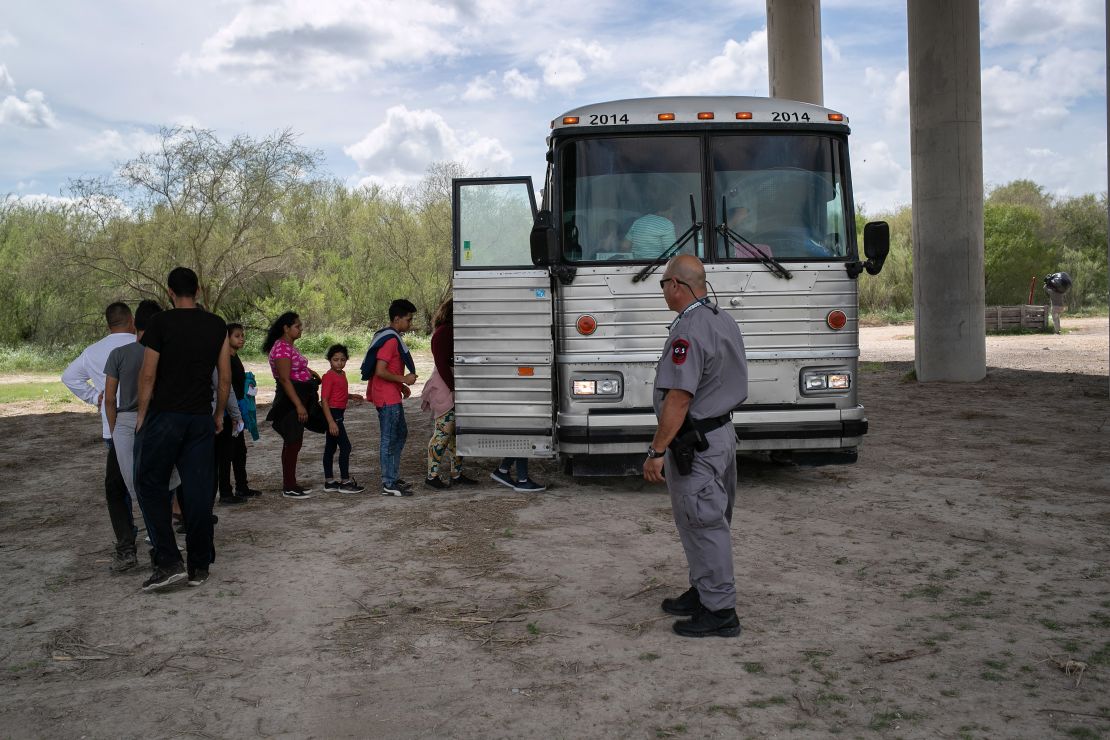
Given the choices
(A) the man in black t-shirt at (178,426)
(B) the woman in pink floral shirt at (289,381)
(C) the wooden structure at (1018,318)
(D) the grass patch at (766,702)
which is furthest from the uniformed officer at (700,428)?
(C) the wooden structure at (1018,318)

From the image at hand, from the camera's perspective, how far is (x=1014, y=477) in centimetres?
918

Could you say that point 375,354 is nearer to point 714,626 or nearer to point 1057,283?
point 714,626

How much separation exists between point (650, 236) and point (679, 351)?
3529 mm

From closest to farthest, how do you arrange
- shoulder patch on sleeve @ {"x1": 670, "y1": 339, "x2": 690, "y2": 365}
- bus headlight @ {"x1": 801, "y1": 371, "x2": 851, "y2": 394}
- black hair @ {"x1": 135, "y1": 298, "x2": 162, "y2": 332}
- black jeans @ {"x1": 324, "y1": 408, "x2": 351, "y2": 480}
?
1. shoulder patch on sleeve @ {"x1": 670, "y1": 339, "x2": 690, "y2": 365}
2. black hair @ {"x1": 135, "y1": 298, "x2": 162, "y2": 332}
3. bus headlight @ {"x1": 801, "y1": 371, "x2": 851, "y2": 394}
4. black jeans @ {"x1": 324, "y1": 408, "x2": 351, "y2": 480}

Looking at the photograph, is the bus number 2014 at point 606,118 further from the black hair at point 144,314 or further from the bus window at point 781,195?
the black hair at point 144,314

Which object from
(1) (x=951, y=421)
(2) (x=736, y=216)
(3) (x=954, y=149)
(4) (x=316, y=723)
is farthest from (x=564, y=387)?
(3) (x=954, y=149)

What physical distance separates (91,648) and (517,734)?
2.47 meters

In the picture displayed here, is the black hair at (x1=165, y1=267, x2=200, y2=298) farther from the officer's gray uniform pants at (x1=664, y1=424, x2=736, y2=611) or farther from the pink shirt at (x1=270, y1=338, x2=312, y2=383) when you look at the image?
the officer's gray uniform pants at (x1=664, y1=424, x2=736, y2=611)

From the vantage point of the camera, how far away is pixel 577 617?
5371 millimetres

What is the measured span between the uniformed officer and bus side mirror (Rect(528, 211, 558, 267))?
2.85 meters

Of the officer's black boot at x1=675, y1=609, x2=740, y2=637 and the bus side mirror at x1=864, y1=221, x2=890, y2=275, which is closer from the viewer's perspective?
the officer's black boot at x1=675, y1=609, x2=740, y2=637

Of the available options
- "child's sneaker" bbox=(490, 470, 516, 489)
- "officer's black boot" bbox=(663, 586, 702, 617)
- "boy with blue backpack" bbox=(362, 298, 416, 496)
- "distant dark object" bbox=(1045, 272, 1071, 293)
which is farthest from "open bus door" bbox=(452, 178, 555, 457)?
"distant dark object" bbox=(1045, 272, 1071, 293)

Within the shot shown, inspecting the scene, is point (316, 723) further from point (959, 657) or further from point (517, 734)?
point (959, 657)

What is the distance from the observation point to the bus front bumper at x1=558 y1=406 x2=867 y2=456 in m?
8.10
